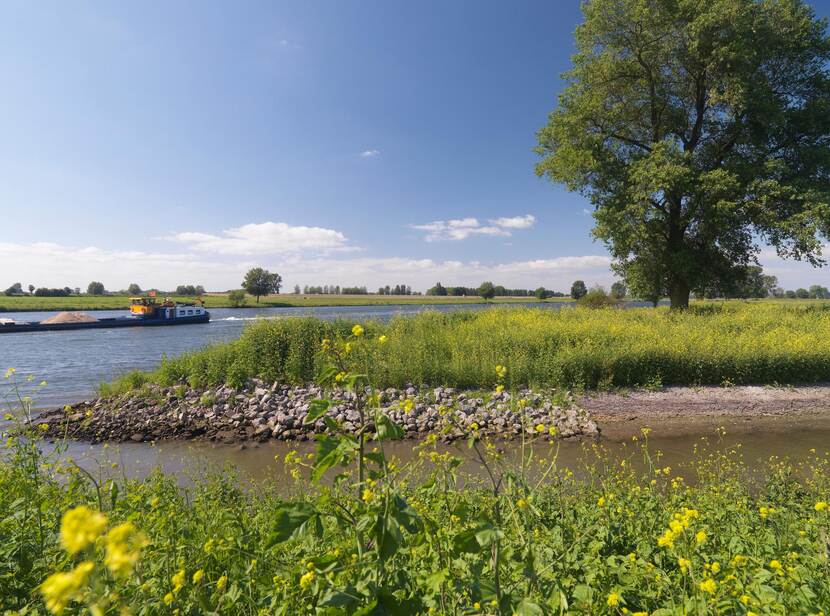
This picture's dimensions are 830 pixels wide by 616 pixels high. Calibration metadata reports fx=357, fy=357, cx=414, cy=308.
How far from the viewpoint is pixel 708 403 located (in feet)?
28.1

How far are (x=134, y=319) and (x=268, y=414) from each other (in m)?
35.7

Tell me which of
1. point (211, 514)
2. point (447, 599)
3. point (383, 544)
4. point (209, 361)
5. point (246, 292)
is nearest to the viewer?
point (383, 544)

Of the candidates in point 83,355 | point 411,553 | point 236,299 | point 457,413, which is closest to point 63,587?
point 411,553

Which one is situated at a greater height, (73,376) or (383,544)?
(383,544)

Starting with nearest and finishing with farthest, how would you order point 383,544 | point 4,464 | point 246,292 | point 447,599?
point 383,544
point 447,599
point 4,464
point 246,292

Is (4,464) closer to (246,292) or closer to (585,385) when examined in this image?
(585,385)

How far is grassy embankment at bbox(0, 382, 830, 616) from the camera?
126 cm

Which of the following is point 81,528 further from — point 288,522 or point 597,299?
point 597,299

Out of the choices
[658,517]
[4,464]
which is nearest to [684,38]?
[658,517]

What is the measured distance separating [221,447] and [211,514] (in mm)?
4939

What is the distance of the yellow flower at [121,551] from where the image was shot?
1.85ft

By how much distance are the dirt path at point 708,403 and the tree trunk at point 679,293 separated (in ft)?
28.9

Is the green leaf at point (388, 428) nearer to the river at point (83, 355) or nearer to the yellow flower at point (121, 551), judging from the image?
the yellow flower at point (121, 551)

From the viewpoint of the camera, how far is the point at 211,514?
3307mm
